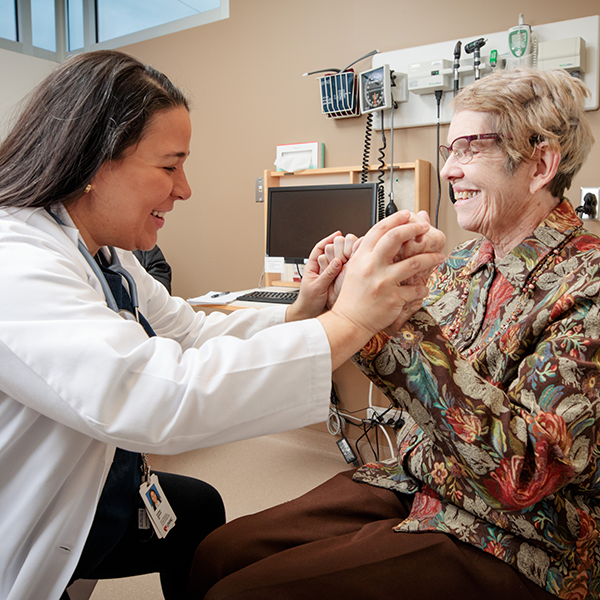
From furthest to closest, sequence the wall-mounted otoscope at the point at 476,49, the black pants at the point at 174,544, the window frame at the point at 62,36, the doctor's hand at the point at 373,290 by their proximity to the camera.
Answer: the window frame at the point at 62,36
the wall-mounted otoscope at the point at 476,49
the black pants at the point at 174,544
the doctor's hand at the point at 373,290

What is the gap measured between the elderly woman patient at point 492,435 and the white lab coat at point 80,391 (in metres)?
0.24

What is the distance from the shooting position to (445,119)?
7.61 ft

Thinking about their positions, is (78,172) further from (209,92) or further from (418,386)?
(209,92)

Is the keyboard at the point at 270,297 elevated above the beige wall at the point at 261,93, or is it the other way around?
the beige wall at the point at 261,93

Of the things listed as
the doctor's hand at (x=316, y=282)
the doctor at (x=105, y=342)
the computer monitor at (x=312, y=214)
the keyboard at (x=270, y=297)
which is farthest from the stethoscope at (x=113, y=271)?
the computer monitor at (x=312, y=214)

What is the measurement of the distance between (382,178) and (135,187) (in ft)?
5.91

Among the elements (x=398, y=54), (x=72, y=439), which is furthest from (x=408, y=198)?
(x=72, y=439)

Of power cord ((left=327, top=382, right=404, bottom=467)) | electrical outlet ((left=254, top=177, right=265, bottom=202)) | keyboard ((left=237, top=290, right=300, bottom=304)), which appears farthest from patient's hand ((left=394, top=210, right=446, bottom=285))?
electrical outlet ((left=254, top=177, right=265, bottom=202))

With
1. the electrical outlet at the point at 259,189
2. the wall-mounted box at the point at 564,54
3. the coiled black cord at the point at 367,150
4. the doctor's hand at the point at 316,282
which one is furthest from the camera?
the electrical outlet at the point at 259,189

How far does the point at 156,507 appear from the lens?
1029 mm

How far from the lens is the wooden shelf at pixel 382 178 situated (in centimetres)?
237

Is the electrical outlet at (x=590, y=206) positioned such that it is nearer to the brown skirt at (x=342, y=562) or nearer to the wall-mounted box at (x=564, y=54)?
the wall-mounted box at (x=564, y=54)

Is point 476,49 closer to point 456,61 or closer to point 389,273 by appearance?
point 456,61

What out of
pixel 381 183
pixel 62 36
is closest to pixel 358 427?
pixel 381 183
